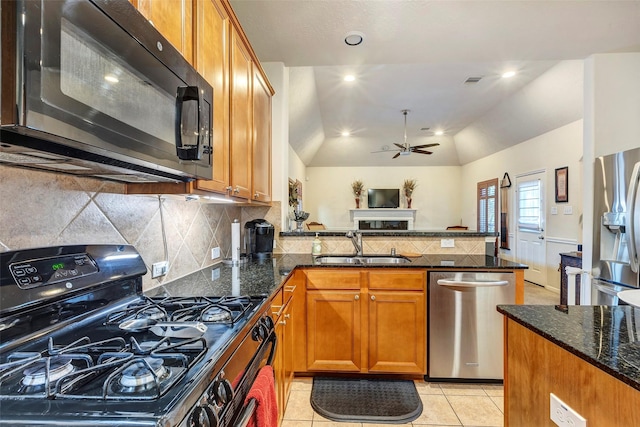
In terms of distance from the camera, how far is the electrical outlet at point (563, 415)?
2.53 feet

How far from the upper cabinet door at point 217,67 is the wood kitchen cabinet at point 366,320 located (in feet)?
3.45

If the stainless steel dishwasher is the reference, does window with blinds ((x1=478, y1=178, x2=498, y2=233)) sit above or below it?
above

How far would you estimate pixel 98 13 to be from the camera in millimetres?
660

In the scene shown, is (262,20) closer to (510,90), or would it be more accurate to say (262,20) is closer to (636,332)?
(636,332)

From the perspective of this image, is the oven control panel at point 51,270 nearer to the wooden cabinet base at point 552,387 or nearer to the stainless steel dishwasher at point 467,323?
the wooden cabinet base at point 552,387


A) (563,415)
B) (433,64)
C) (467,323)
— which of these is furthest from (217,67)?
(433,64)

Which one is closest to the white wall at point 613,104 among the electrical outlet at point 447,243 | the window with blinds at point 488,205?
the electrical outlet at point 447,243

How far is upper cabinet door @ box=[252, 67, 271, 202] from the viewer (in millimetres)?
2127

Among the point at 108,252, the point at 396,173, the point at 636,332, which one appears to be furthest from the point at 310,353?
the point at 396,173

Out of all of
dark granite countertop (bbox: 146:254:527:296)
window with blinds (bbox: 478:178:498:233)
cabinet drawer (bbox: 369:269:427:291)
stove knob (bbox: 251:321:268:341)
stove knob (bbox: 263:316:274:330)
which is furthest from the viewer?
window with blinds (bbox: 478:178:498:233)

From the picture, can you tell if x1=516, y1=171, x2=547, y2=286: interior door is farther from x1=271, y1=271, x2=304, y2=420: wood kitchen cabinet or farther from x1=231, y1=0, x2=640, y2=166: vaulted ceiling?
x1=271, y1=271, x2=304, y2=420: wood kitchen cabinet

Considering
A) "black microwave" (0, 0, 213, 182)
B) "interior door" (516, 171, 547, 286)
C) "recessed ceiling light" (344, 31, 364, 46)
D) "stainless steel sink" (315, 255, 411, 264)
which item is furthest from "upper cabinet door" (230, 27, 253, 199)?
"interior door" (516, 171, 547, 286)

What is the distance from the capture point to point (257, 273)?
74.3 inches

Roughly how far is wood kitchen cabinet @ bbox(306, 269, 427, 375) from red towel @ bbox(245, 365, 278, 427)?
1.14 m
